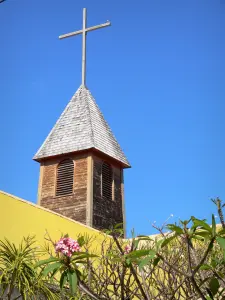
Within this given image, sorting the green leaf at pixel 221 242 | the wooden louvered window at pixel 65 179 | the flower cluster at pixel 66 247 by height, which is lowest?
the green leaf at pixel 221 242

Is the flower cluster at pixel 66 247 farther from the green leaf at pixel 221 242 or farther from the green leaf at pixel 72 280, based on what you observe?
the green leaf at pixel 221 242

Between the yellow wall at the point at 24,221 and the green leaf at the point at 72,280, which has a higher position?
the yellow wall at the point at 24,221

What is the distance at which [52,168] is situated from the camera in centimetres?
2002

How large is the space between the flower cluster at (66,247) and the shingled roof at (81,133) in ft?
51.1

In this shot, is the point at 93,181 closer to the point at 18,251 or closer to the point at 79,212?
the point at 79,212

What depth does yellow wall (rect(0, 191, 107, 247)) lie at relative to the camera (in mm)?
8312

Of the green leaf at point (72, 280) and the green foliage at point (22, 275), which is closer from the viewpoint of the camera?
the green leaf at point (72, 280)

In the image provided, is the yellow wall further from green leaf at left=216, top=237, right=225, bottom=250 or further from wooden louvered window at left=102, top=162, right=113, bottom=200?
wooden louvered window at left=102, top=162, right=113, bottom=200

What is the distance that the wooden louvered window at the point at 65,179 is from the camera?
63.7 ft

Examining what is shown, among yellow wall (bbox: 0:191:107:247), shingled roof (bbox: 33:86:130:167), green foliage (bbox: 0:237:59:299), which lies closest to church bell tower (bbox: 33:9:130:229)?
shingled roof (bbox: 33:86:130:167)

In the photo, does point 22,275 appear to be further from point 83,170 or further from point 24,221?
point 83,170

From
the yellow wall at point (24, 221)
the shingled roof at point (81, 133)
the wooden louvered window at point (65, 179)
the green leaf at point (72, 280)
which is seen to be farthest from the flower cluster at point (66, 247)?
the wooden louvered window at point (65, 179)

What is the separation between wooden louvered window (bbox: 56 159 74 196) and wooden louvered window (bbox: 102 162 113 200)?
4.45 feet

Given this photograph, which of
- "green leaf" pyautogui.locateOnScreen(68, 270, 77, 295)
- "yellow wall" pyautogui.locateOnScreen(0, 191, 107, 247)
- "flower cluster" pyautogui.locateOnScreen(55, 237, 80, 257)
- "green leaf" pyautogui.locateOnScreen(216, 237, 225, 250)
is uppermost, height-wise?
"yellow wall" pyautogui.locateOnScreen(0, 191, 107, 247)
